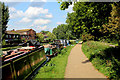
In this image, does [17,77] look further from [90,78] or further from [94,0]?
[94,0]

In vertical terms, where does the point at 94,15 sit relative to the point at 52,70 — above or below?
above

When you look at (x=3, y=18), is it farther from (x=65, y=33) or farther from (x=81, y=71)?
(x=65, y=33)

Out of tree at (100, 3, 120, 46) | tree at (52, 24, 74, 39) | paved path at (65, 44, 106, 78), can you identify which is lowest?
paved path at (65, 44, 106, 78)

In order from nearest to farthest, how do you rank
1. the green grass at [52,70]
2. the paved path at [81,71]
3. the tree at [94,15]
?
the paved path at [81,71]
the green grass at [52,70]
the tree at [94,15]

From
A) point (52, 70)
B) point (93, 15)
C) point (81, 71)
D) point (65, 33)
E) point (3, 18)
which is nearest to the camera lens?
point (81, 71)

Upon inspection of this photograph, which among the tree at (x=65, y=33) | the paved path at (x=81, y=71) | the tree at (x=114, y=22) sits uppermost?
the tree at (x=65, y=33)

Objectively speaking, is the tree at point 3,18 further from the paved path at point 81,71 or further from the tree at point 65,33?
the paved path at point 81,71

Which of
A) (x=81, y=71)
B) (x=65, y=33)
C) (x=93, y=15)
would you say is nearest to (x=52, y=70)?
(x=81, y=71)

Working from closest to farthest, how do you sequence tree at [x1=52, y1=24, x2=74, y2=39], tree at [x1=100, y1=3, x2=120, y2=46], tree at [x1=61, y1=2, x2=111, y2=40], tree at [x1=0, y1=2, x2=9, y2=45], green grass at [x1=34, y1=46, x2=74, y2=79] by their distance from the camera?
green grass at [x1=34, y1=46, x2=74, y2=79] < tree at [x1=61, y1=2, x2=111, y2=40] < tree at [x1=100, y1=3, x2=120, y2=46] < tree at [x1=0, y1=2, x2=9, y2=45] < tree at [x1=52, y1=24, x2=74, y2=39]

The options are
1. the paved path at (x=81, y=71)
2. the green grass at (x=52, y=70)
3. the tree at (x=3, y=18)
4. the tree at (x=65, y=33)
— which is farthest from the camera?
the tree at (x=65, y=33)

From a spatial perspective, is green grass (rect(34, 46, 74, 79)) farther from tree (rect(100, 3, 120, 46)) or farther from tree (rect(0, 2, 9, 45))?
tree (rect(0, 2, 9, 45))

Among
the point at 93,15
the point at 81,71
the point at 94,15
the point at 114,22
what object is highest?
the point at 93,15

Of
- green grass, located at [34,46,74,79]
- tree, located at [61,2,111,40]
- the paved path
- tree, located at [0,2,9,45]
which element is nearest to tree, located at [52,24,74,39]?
tree, located at [61,2,111,40]

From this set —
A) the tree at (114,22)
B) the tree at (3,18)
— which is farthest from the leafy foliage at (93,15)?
the tree at (3,18)
